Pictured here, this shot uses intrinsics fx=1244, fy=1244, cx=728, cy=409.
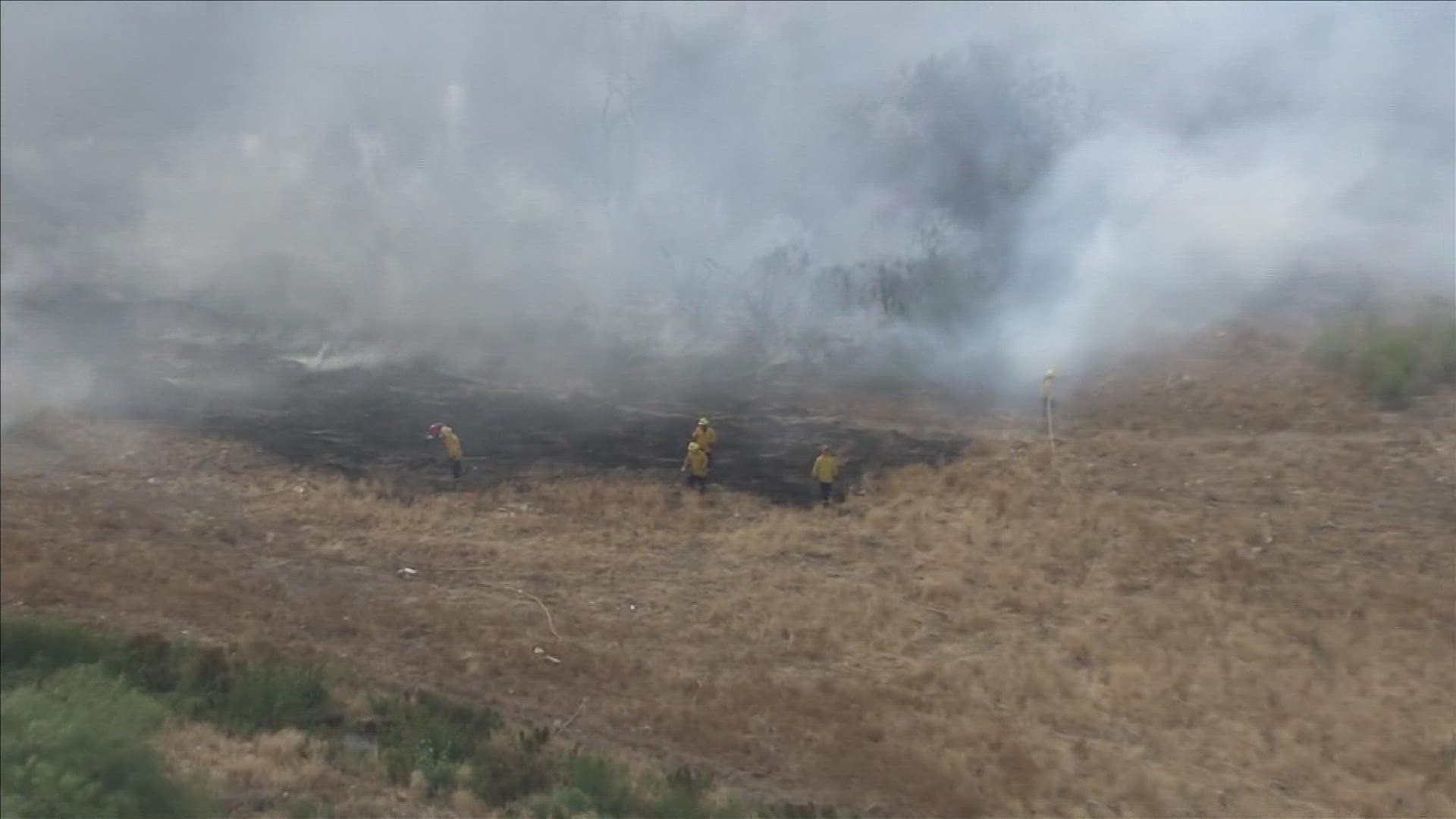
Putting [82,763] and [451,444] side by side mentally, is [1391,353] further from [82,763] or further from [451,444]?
[82,763]

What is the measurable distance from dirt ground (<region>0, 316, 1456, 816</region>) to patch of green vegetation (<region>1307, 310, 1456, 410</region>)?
0.71 ft

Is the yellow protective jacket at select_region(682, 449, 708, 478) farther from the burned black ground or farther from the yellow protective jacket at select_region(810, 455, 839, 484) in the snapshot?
the yellow protective jacket at select_region(810, 455, 839, 484)

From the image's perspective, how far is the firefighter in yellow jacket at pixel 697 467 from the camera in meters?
12.4

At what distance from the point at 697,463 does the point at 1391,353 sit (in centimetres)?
638

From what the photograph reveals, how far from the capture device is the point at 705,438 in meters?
12.6

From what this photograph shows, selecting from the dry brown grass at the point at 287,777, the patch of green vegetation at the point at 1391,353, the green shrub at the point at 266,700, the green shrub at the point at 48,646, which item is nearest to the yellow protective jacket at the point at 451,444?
the green shrub at the point at 266,700

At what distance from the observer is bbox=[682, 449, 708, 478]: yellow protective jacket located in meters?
12.4

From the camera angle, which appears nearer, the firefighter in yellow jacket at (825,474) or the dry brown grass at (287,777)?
the dry brown grass at (287,777)

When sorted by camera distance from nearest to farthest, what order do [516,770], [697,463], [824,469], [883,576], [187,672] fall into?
[516,770]
[187,672]
[883,576]
[824,469]
[697,463]

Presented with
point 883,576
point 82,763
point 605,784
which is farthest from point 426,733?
point 883,576

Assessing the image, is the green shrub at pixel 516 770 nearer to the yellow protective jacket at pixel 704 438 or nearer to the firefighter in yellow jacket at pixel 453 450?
the yellow protective jacket at pixel 704 438

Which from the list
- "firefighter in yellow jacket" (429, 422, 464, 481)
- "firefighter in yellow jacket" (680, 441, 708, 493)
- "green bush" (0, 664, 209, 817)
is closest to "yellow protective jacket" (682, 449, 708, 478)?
"firefighter in yellow jacket" (680, 441, 708, 493)

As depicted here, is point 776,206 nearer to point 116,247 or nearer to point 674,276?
point 674,276

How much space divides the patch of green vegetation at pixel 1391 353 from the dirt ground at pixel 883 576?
0.22 metres
